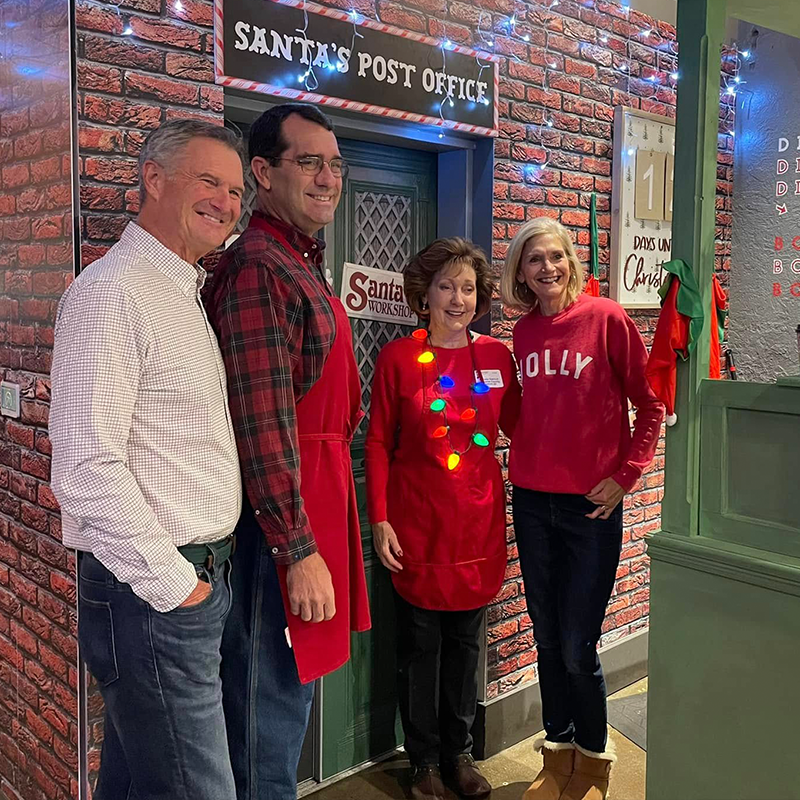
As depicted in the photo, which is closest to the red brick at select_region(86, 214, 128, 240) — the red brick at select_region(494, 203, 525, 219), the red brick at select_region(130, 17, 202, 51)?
the red brick at select_region(130, 17, 202, 51)

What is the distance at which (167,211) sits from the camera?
1.70 m

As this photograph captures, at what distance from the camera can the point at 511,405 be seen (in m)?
2.86

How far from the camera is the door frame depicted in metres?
2.85

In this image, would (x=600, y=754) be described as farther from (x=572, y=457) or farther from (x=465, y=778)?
(x=572, y=457)

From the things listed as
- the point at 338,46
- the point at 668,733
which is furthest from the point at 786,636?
the point at 338,46

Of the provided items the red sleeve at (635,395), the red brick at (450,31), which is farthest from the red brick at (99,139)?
the red sleeve at (635,395)

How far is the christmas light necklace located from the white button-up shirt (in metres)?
1.02

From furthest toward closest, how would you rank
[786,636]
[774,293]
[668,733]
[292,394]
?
[774,293], [668,733], [786,636], [292,394]

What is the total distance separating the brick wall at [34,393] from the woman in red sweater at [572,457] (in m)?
1.35

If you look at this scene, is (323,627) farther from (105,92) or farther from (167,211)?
(105,92)

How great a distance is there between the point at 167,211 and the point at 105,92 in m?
0.59

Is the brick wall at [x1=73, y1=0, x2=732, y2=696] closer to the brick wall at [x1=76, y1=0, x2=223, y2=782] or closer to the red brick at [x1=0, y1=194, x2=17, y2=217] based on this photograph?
the brick wall at [x1=76, y1=0, x2=223, y2=782]

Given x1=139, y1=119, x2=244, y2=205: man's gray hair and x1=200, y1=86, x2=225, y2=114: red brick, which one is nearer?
x1=139, y1=119, x2=244, y2=205: man's gray hair

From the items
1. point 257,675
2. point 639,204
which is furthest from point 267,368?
point 639,204
